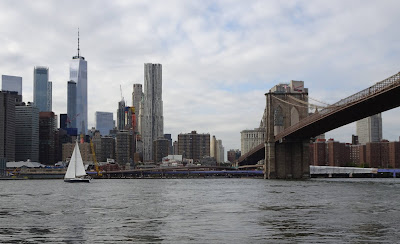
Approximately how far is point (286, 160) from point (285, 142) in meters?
5.19

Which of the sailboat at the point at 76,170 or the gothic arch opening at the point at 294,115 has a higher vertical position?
the gothic arch opening at the point at 294,115

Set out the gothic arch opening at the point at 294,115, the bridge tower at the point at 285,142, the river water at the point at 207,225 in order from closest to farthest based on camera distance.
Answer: the river water at the point at 207,225 → the bridge tower at the point at 285,142 → the gothic arch opening at the point at 294,115

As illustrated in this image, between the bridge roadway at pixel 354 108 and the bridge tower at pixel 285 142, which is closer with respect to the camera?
the bridge roadway at pixel 354 108

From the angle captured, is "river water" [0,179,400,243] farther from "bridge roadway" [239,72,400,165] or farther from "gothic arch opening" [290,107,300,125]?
"gothic arch opening" [290,107,300,125]

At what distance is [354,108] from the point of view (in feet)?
232

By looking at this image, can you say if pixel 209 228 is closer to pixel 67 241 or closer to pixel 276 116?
pixel 67 241

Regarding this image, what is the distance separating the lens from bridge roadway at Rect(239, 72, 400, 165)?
197ft

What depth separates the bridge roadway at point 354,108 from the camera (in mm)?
60175

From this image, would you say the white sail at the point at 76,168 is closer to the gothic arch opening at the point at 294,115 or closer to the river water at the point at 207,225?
the gothic arch opening at the point at 294,115

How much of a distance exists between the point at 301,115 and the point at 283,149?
839 centimetres

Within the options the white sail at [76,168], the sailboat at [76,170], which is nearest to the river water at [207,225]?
A: the sailboat at [76,170]

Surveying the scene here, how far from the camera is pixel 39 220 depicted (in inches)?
1145

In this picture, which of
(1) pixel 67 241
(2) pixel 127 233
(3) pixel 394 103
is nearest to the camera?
(1) pixel 67 241

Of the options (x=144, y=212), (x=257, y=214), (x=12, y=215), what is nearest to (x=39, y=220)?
(x=12, y=215)
